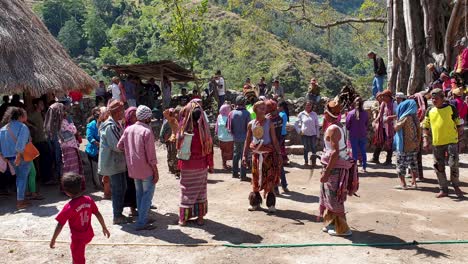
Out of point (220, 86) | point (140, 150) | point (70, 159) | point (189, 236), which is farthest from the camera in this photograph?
point (220, 86)

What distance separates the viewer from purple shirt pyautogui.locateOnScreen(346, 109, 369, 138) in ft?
30.7

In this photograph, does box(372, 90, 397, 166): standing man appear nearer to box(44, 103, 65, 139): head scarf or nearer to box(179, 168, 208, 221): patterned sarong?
box(179, 168, 208, 221): patterned sarong

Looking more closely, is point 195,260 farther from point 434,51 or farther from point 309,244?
point 434,51

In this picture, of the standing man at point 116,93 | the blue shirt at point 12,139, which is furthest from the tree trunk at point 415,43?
the blue shirt at point 12,139

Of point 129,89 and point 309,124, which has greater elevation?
point 129,89

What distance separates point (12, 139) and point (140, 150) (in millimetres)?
2679

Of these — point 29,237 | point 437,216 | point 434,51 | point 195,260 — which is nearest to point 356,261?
→ point 195,260

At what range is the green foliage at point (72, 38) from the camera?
60.7 meters

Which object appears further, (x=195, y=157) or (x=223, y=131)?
(x=223, y=131)

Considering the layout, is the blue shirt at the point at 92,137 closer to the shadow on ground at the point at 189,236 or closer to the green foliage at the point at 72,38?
the shadow on ground at the point at 189,236

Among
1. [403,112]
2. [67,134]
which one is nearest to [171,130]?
[67,134]

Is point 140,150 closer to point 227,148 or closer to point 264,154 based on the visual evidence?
point 264,154

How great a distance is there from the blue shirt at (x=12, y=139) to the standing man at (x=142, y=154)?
2109mm

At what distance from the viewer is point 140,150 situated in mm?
5715
